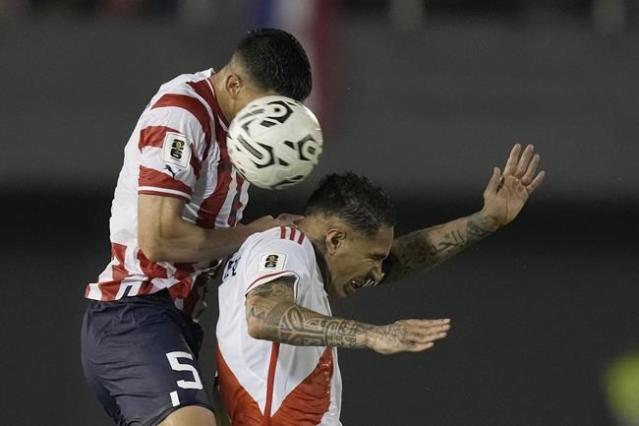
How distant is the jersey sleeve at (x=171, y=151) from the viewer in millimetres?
4457

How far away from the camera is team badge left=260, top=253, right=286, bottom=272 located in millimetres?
3939

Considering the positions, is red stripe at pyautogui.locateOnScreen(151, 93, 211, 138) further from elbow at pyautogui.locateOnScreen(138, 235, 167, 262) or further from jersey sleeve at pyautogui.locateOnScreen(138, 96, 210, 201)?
elbow at pyautogui.locateOnScreen(138, 235, 167, 262)

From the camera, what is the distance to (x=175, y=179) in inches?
176

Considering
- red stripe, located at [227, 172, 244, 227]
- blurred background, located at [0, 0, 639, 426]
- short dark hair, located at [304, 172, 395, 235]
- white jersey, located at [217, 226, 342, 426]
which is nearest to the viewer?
white jersey, located at [217, 226, 342, 426]

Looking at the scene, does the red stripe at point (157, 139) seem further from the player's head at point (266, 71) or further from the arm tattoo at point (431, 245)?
the arm tattoo at point (431, 245)

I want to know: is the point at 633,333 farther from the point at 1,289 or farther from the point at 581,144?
the point at 1,289

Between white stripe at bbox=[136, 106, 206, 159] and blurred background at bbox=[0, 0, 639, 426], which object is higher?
white stripe at bbox=[136, 106, 206, 159]

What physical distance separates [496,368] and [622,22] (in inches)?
111

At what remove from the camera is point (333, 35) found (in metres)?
9.27

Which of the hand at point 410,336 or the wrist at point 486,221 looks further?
the wrist at point 486,221

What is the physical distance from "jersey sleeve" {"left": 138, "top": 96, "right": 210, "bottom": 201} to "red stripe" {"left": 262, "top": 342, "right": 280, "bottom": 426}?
0.62 m

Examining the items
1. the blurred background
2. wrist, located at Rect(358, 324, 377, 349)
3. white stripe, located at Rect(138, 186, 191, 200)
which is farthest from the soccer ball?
A: the blurred background

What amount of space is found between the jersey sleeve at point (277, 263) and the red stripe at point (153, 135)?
23.0 inches

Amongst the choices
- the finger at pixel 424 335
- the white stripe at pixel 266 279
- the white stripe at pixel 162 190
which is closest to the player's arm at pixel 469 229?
the white stripe at pixel 162 190
